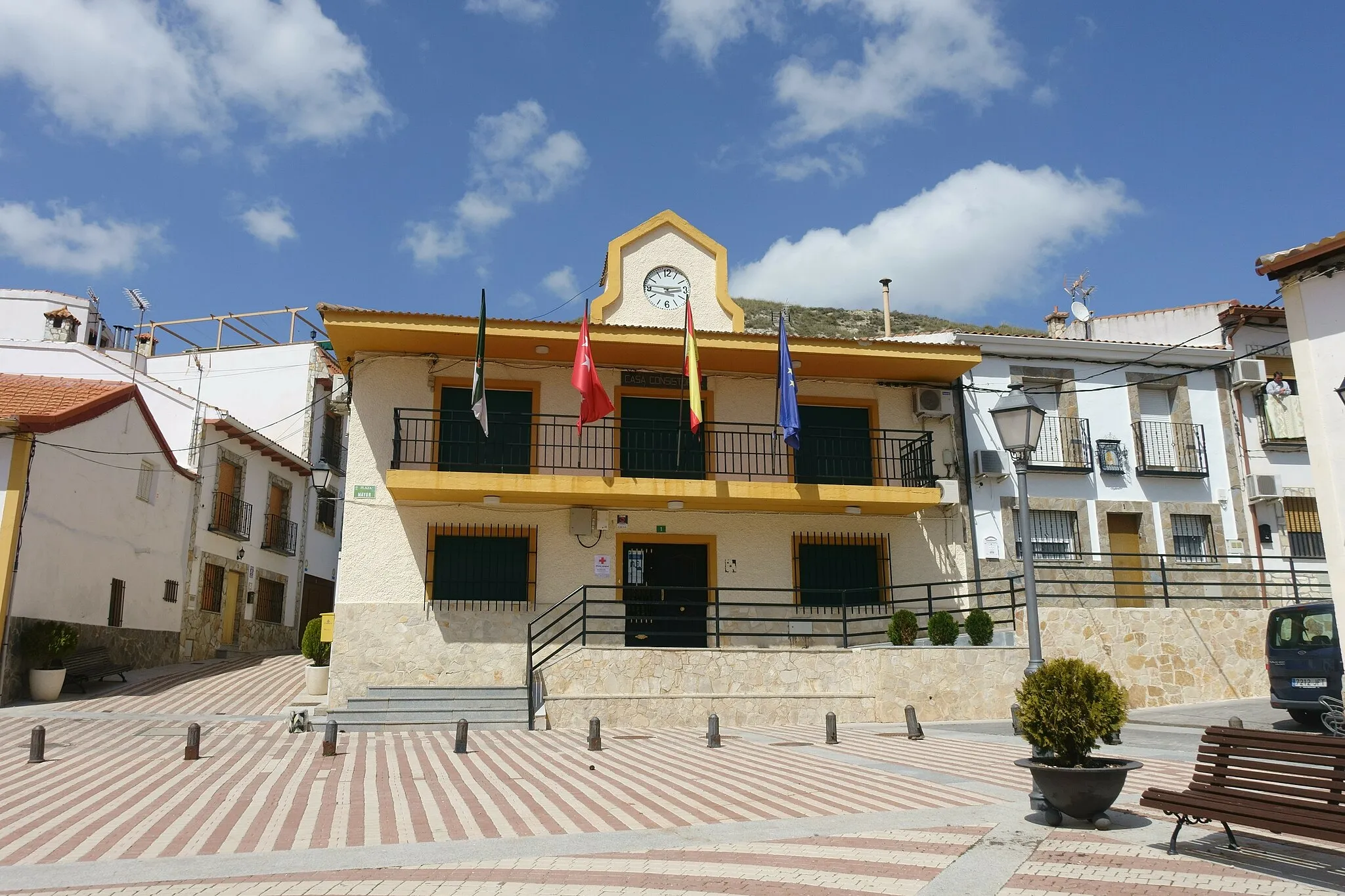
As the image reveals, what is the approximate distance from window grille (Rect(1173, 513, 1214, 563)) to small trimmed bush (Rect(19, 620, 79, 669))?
19630 mm

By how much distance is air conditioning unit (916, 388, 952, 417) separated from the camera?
17953 millimetres

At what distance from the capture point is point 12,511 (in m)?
15.7

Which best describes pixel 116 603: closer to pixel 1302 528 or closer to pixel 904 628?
pixel 904 628

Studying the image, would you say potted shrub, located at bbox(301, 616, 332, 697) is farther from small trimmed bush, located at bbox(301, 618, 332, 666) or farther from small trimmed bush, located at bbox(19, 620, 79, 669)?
small trimmed bush, located at bbox(19, 620, 79, 669)

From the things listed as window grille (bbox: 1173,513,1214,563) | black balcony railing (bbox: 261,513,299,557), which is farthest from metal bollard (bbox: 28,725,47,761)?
window grille (bbox: 1173,513,1214,563)

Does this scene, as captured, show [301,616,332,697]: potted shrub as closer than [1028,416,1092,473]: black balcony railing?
Yes

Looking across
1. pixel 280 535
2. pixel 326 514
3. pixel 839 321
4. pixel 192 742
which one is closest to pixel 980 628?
pixel 192 742

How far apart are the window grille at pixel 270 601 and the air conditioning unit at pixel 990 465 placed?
59.5ft

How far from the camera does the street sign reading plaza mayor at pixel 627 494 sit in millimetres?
15312

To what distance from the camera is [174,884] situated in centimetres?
547

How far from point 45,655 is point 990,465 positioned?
1635 centimetres

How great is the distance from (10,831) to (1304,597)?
59.9 feet

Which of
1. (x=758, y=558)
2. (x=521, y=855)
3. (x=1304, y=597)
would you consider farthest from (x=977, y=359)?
(x=521, y=855)

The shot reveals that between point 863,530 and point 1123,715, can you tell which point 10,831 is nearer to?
point 1123,715
